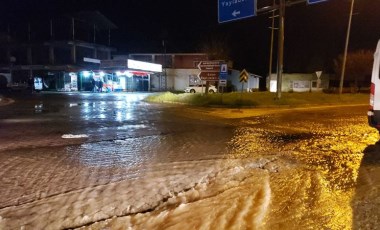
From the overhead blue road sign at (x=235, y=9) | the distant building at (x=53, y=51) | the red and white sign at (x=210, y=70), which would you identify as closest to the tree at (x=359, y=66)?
the red and white sign at (x=210, y=70)

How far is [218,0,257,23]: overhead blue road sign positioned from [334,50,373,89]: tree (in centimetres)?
3542

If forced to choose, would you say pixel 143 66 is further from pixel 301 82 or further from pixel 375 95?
pixel 375 95

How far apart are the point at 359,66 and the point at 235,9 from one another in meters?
36.9

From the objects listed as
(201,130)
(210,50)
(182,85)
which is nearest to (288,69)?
(210,50)

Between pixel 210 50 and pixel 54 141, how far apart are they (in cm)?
4588

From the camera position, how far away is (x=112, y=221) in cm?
434

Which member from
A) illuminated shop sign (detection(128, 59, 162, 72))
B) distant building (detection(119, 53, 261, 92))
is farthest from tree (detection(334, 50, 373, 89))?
illuminated shop sign (detection(128, 59, 162, 72))

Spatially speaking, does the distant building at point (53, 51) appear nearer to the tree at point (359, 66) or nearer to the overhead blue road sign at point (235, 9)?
the overhead blue road sign at point (235, 9)

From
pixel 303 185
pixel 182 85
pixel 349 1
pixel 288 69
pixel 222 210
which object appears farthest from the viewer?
pixel 288 69

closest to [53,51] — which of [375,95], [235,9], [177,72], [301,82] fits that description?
[177,72]

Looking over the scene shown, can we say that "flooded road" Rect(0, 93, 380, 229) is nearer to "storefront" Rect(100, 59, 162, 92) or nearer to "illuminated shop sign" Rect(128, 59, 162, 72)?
"illuminated shop sign" Rect(128, 59, 162, 72)

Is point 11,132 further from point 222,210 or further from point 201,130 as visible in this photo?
point 222,210

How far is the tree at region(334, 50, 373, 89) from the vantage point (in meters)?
50.2

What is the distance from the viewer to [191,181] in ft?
19.1
